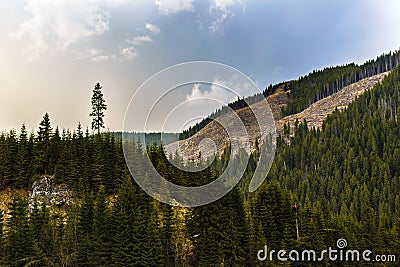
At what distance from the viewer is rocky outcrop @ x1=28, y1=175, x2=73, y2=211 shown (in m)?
64.2

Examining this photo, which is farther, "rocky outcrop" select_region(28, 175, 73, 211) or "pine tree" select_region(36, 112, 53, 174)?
"pine tree" select_region(36, 112, 53, 174)

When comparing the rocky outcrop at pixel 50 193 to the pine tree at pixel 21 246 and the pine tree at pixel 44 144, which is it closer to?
the pine tree at pixel 44 144

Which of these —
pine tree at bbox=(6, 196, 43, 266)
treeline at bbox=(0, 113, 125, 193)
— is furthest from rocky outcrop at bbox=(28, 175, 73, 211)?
pine tree at bbox=(6, 196, 43, 266)

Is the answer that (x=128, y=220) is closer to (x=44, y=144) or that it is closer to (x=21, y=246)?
(x=21, y=246)

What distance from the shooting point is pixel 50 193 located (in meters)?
65.6

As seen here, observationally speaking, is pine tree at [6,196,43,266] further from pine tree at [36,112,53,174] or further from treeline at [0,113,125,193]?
pine tree at [36,112,53,174]

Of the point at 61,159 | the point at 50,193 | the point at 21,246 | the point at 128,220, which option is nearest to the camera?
the point at 21,246

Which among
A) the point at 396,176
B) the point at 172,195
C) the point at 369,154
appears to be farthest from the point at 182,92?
the point at 369,154

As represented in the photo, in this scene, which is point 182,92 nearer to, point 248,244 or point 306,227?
point 248,244

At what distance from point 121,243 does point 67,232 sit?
7.09 meters

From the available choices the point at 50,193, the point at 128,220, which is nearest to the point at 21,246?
the point at 128,220

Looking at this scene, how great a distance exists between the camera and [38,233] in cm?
5006

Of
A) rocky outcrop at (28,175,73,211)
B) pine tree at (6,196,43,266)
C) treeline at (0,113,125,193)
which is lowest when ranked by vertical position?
pine tree at (6,196,43,266)

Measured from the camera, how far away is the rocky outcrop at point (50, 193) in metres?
64.2
